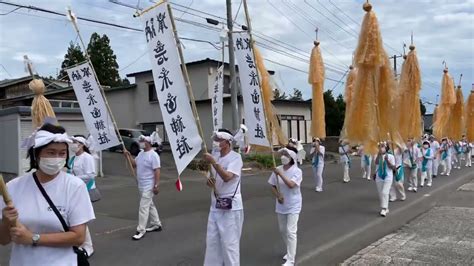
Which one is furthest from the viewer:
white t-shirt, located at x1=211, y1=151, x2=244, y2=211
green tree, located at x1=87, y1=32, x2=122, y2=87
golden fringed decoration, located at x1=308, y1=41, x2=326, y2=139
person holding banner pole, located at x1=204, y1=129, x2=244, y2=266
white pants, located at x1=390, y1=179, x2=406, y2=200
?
green tree, located at x1=87, y1=32, x2=122, y2=87

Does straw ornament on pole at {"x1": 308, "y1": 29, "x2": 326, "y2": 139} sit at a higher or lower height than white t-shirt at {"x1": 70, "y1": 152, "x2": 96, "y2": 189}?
higher

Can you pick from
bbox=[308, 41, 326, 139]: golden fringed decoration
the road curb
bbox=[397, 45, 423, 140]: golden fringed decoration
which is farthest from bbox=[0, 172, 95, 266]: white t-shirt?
bbox=[308, 41, 326, 139]: golden fringed decoration

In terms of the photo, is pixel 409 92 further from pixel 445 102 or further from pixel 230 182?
pixel 230 182

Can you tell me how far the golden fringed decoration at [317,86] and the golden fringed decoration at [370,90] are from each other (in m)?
3.64

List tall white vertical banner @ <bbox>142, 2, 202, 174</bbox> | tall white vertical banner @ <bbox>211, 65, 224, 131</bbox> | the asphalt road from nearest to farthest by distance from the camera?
tall white vertical banner @ <bbox>142, 2, 202, 174</bbox>
the asphalt road
tall white vertical banner @ <bbox>211, 65, 224, 131</bbox>

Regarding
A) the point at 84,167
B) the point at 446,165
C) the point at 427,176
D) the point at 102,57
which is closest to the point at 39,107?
the point at 84,167

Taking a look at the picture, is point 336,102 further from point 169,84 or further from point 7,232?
point 7,232

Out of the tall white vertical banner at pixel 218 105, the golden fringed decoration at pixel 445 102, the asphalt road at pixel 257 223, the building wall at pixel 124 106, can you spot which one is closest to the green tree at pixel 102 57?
the building wall at pixel 124 106

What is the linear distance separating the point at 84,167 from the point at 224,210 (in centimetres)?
309

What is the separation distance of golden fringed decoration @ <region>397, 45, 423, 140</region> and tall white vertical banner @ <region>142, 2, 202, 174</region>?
737cm

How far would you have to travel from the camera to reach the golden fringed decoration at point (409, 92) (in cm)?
1136

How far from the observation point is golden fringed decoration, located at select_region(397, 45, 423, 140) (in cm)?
1136

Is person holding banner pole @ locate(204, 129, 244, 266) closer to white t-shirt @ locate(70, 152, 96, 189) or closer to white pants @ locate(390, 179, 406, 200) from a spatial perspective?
white t-shirt @ locate(70, 152, 96, 189)

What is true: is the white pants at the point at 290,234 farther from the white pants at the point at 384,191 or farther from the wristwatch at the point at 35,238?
the white pants at the point at 384,191
